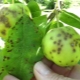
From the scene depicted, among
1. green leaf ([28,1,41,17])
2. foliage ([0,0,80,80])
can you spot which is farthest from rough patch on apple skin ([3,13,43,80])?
green leaf ([28,1,41,17])

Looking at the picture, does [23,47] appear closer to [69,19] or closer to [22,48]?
[22,48]

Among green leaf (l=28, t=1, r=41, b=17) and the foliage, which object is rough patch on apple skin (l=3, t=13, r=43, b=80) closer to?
the foliage

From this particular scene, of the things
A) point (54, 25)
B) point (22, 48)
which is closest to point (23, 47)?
point (22, 48)

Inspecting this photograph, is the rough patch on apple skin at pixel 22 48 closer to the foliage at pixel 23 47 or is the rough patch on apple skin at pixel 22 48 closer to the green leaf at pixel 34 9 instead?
the foliage at pixel 23 47

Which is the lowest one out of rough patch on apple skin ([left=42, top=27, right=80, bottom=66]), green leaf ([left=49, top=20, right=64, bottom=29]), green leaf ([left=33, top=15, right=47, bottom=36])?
rough patch on apple skin ([left=42, top=27, right=80, bottom=66])

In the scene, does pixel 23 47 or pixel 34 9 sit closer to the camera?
pixel 23 47
